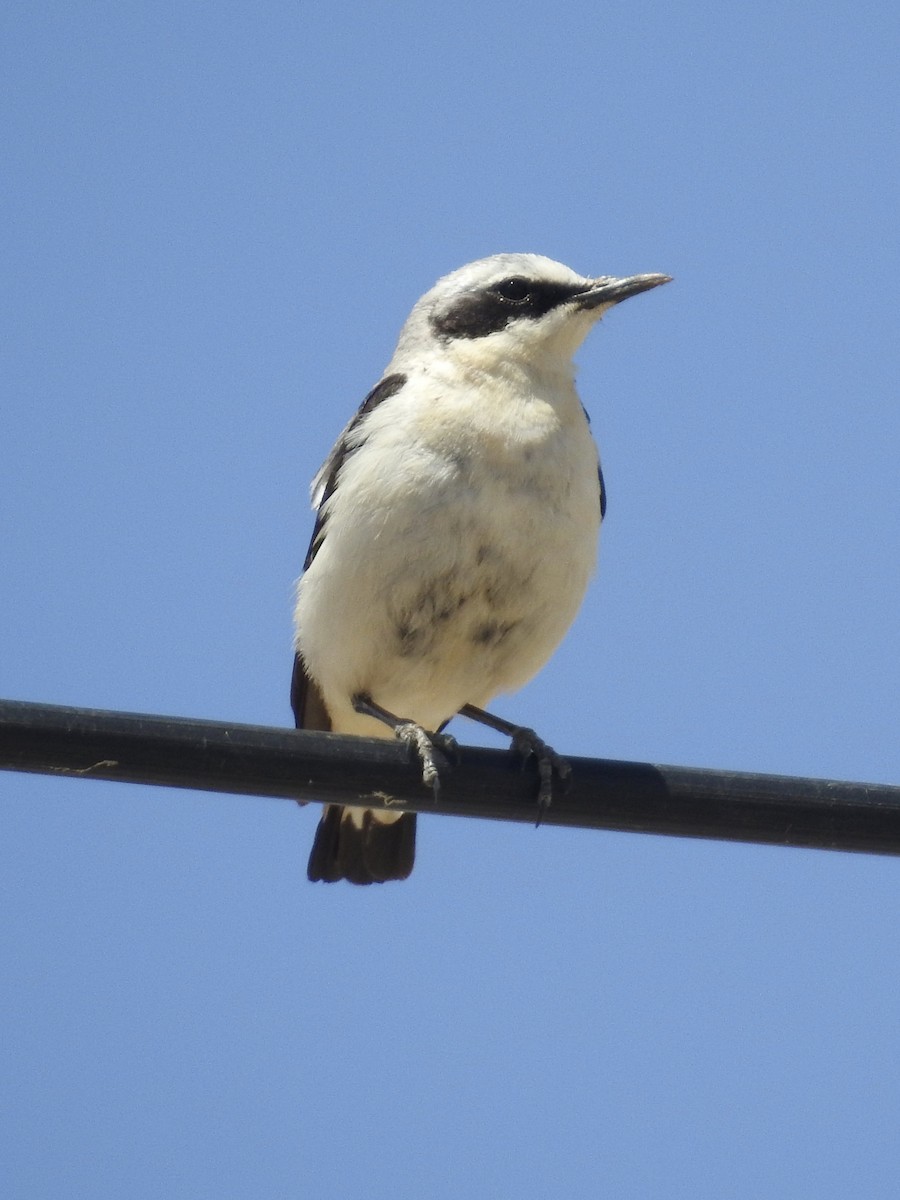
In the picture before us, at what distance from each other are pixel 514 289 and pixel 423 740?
2.89m

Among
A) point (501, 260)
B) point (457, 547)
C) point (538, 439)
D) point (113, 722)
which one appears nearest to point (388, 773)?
point (113, 722)

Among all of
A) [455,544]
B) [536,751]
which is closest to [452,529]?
[455,544]

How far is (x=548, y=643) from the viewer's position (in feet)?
23.0

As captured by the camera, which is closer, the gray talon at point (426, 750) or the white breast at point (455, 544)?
the gray talon at point (426, 750)

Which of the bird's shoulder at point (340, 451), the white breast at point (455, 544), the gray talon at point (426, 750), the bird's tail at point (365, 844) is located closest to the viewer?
the gray talon at point (426, 750)

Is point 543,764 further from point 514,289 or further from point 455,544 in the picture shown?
point 514,289

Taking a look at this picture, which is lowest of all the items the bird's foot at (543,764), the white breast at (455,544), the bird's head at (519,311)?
the bird's foot at (543,764)

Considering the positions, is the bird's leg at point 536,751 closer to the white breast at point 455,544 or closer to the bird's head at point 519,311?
the white breast at point 455,544

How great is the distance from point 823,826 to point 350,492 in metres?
3.00

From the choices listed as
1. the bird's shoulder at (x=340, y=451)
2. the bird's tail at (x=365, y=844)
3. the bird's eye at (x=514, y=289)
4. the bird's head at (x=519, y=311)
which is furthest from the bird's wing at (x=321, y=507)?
the bird's eye at (x=514, y=289)

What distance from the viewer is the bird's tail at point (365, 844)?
7.70 meters

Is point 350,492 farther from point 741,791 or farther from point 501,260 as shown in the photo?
point 741,791

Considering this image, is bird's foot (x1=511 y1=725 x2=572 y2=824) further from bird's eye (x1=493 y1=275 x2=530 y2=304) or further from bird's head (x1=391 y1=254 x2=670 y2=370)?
bird's eye (x1=493 y1=275 x2=530 y2=304)

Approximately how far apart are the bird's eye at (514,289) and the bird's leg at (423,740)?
206 centimetres
